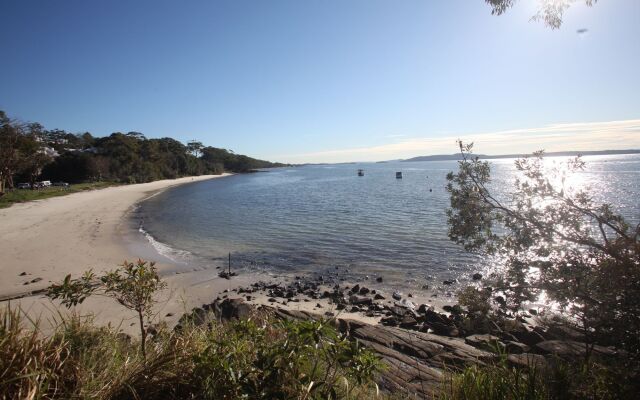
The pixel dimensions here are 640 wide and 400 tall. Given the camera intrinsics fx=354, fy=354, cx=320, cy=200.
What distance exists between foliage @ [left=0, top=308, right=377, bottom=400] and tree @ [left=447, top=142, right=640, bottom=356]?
2702 millimetres

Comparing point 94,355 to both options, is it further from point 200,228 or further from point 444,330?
point 200,228

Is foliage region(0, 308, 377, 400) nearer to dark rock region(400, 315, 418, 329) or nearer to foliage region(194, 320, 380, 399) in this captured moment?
foliage region(194, 320, 380, 399)

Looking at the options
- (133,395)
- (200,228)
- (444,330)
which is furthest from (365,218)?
(133,395)

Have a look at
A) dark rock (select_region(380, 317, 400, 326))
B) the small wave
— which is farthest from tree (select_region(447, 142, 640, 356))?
the small wave

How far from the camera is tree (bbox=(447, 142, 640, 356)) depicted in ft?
12.4

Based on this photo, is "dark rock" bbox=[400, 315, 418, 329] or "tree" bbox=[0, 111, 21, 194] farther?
"tree" bbox=[0, 111, 21, 194]

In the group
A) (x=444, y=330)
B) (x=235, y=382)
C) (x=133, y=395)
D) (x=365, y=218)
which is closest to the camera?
(x=235, y=382)

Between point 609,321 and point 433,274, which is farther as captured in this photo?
point 433,274

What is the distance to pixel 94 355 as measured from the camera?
376cm

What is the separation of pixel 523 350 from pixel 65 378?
8.02m

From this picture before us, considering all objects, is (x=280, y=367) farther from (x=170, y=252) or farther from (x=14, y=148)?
(x=14, y=148)

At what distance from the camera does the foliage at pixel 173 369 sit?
2.75 meters

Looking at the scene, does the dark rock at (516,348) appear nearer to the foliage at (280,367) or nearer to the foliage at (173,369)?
the foliage at (173,369)

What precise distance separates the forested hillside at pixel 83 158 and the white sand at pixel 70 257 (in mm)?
12107
